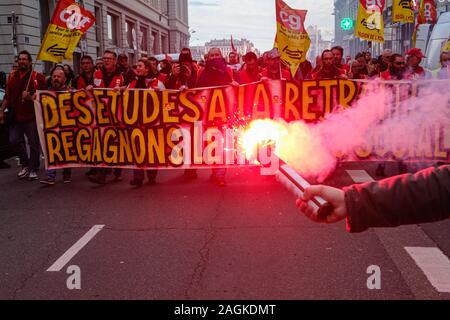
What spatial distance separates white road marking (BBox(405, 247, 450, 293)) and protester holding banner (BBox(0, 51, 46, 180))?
6.66 metres

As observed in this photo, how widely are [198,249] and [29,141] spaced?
535 centimetres

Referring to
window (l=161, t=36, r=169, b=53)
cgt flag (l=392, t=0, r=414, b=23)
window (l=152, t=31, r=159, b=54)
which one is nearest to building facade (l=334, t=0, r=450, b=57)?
cgt flag (l=392, t=0, r=414, b=23)

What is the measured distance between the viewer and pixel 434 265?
4.75 metres

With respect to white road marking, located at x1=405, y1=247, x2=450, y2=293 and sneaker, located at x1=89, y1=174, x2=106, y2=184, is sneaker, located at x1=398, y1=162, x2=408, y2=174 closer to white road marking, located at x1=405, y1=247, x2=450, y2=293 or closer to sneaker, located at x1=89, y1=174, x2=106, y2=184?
white road marking, located at x1=405, y1=247, x2=450, y2=293

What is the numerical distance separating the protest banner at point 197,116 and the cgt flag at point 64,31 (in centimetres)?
111

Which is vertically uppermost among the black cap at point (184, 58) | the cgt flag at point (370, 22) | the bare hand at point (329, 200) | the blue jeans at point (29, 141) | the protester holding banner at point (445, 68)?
the cgt flag at point (370, 22)

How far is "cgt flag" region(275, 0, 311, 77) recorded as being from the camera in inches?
412

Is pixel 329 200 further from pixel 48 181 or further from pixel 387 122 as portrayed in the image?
pixel 48 181

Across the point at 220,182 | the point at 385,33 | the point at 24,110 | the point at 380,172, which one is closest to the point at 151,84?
the point at 220,182

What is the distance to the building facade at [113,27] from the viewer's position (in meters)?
22.7

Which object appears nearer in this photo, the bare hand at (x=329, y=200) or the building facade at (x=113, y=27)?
the bare hand at (x=329, y=200)

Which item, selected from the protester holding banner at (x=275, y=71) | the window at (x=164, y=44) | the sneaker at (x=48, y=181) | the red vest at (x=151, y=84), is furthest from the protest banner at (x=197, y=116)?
the window at (x=164, y=44)

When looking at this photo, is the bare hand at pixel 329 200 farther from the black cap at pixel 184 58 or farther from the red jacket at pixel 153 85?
the black cap at pixel 184 58
